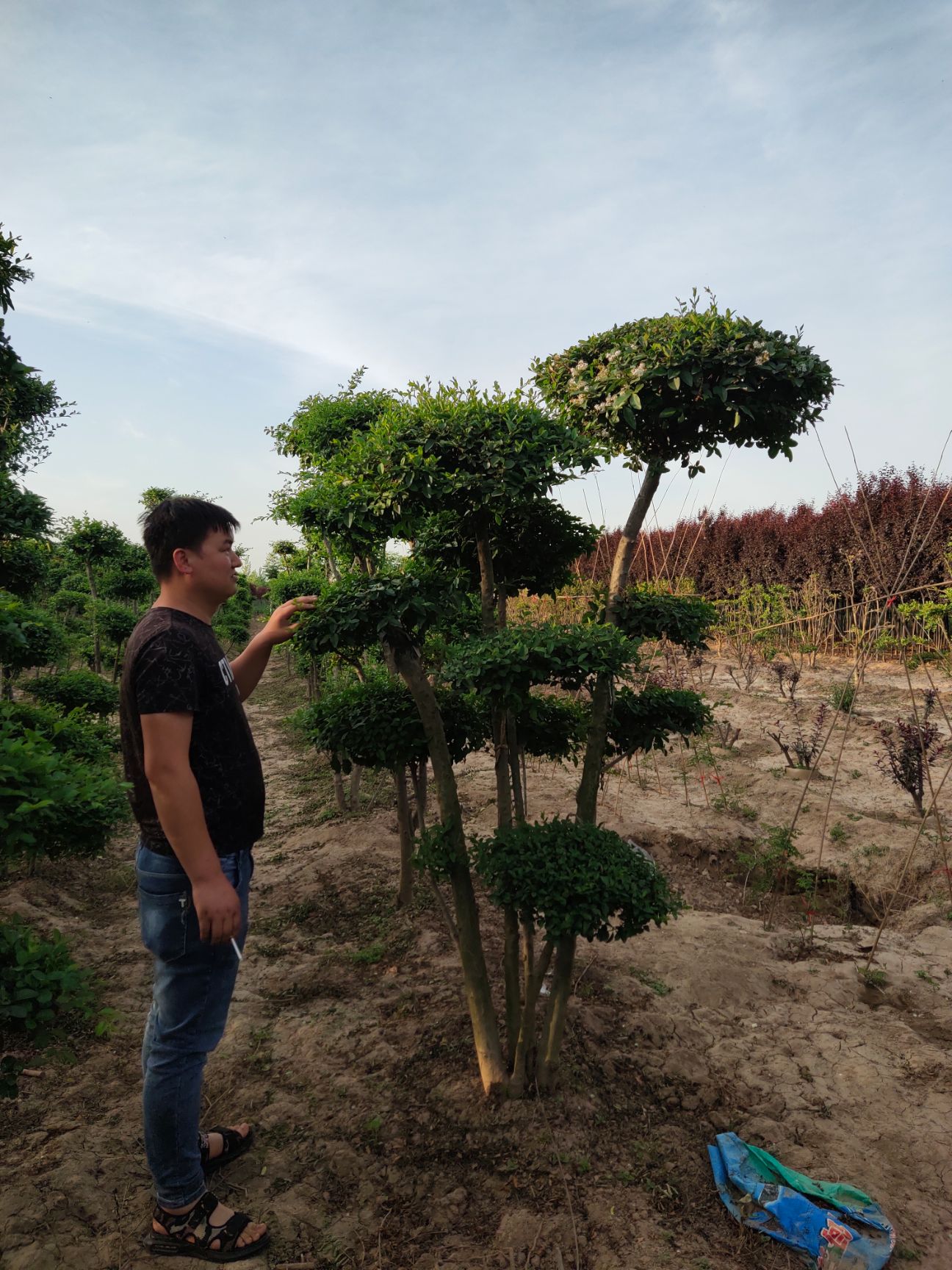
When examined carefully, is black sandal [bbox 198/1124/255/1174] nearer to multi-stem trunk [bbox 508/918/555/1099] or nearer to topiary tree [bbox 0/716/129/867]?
multi-stem trunk [bbox 508/918/555/1099]

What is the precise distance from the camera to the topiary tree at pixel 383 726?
337 cm

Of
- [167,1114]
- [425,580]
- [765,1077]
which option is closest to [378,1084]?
[167,1114]

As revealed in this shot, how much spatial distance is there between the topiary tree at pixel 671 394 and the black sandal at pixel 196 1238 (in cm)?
187

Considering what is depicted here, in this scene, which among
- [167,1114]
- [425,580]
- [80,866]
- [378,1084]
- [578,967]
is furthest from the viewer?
[80,866]

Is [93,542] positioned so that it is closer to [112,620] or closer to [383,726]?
[112,620]

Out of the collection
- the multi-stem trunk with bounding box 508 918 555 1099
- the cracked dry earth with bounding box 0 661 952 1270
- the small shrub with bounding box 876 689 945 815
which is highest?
the small shrub with bounding box 876 689 945 815

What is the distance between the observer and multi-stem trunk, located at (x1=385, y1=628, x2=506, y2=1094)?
9.53 feet

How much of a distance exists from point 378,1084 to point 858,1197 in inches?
76.7

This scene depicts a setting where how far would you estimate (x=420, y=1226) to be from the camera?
8.04 feet

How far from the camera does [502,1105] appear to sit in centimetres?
297

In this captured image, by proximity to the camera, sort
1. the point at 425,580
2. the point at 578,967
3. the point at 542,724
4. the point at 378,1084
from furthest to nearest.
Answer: the point at 578,967
the point at 542,724
the point at 378,1084
the point at 425,580

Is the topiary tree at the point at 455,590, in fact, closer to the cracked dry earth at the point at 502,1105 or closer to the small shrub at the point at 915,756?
the cracked dry earth at the point at 502,1105

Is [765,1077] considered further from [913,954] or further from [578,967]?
[913,954]

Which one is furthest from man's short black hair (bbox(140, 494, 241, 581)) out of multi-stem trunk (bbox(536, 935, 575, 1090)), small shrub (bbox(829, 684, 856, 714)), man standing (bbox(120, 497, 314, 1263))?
small shrub (bbox(829, 684, 856, 714))
